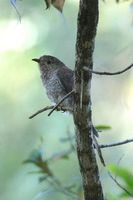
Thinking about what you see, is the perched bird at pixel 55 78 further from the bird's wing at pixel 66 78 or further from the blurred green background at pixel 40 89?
the blurred green background at pixel 40 89

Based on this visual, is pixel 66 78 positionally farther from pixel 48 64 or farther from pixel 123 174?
pixel 123 174

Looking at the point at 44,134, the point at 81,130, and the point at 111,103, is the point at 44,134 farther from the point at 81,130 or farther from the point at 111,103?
the point at 81,130

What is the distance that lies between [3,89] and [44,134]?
0.37 m

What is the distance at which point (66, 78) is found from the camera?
313cm

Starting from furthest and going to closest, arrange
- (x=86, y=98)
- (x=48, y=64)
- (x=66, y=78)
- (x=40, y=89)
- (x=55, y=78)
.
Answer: (x=40, y=89) < (x=48, y=64) < (x=55, y=78) < (x=66, y=78) < (x=86, y=98)

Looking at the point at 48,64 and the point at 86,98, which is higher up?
the point at 86,98

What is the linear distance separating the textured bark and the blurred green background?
2.35 m

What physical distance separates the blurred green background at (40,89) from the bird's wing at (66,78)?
1203mm

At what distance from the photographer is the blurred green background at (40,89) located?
4594 mm

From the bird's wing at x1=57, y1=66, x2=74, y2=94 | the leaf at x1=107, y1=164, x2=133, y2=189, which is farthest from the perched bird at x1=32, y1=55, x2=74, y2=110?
the leaf at x1=107, y1=164, x2=133, y2=189

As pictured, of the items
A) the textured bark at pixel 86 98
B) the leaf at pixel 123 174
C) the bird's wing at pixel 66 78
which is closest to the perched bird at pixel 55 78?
the bird's wing at pixel 66 78

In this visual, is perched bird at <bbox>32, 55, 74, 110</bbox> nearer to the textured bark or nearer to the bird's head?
the bird's head

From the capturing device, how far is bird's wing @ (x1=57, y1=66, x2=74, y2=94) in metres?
3.05

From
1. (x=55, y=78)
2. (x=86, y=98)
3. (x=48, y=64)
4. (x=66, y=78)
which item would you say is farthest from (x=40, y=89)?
(x=86, y=98)
